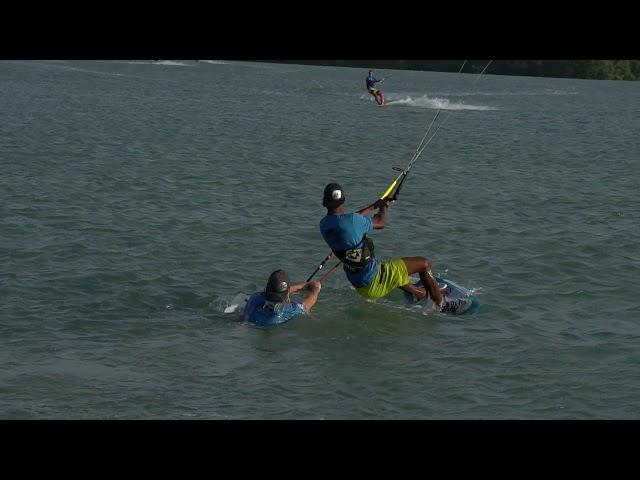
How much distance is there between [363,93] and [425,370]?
59.0 metres

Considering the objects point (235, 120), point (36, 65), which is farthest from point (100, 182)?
point (36, 65)

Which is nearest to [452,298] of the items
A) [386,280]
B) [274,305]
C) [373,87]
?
[386,280]

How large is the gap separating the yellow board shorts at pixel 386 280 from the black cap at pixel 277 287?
1100 mm

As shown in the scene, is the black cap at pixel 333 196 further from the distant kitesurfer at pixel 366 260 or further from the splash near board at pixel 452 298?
the splash near board at pixel 452 298

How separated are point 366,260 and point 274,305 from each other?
140cm

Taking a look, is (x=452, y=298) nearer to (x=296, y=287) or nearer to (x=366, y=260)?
(x=366, y=260)

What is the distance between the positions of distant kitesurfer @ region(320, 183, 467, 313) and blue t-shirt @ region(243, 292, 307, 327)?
89 centimetres

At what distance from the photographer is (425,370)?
11047 millimetres

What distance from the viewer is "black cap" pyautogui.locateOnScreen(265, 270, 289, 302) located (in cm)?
1233

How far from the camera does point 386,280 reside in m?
12.7

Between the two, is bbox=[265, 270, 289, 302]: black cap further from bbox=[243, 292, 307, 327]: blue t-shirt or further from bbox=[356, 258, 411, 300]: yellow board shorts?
bbox=[356, 258, 411, 300]: yellow board shorts

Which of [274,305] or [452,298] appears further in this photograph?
[452,298]

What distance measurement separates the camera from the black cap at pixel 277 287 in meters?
12.3

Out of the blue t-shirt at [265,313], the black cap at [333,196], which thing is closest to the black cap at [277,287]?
the blue t-shirt at [265,313]
